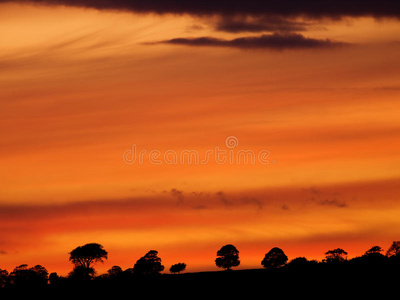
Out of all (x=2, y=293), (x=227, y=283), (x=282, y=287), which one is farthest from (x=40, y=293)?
(x=282, y=287)

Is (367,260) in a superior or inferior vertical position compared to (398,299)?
superior

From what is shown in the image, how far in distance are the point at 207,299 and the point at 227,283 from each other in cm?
997

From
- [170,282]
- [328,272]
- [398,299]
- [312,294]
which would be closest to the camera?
[398,299]

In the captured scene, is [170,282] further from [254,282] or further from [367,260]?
[367,260]

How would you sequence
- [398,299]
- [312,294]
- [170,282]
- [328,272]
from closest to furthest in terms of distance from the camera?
[398,299], [312,294], [328,272], [170,282]

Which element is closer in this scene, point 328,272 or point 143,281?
point 328,272

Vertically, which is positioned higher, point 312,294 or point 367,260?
point 367,260

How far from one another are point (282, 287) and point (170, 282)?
67.5 ft

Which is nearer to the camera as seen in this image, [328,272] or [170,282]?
[328,272]

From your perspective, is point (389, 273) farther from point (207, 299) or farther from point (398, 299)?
point (207, 299)

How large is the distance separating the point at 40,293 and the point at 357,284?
46.6 m

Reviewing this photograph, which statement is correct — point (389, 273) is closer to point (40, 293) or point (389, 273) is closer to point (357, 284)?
point (357, 284)

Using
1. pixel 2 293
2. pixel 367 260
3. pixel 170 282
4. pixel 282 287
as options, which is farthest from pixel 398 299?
pixel 2 293

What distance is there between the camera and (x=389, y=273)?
11412cm
